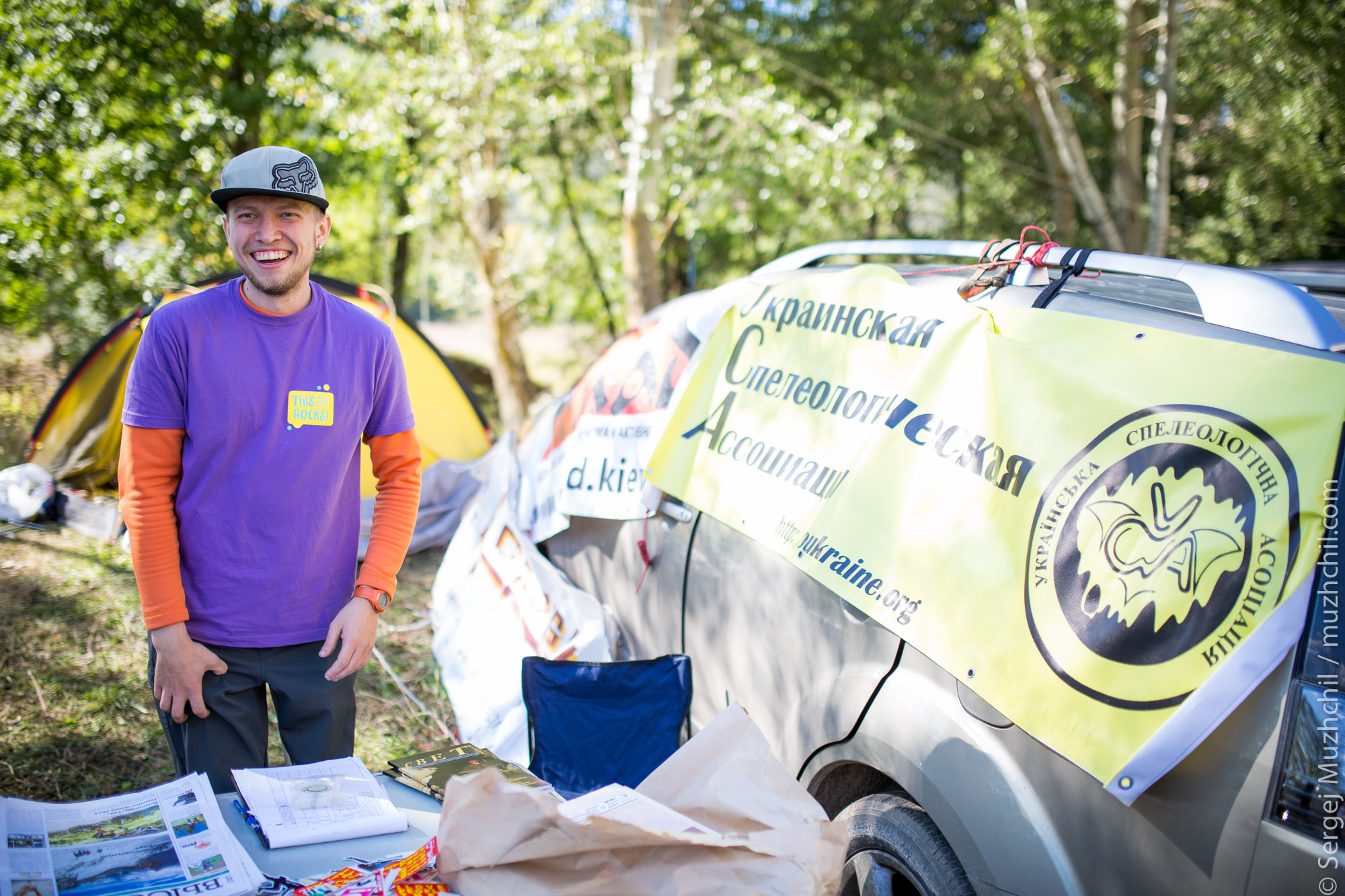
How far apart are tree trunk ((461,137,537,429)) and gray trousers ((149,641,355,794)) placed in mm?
8358

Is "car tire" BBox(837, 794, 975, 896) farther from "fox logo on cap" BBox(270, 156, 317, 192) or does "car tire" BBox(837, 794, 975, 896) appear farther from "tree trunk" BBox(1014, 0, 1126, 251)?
"tree trunk" BBox(1014, 0, 1126, 251)

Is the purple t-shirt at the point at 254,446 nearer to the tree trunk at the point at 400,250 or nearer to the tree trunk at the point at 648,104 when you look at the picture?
the tree trunk at the point at 648,104

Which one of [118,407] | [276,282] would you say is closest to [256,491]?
[276,282]

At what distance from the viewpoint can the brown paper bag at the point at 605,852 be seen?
142 cm

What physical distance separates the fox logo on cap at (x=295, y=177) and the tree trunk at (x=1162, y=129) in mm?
9434

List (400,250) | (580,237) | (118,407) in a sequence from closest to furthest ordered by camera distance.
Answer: (118,407) < (580,237) < (400,250)

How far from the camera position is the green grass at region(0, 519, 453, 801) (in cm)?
333

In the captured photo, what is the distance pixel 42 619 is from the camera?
14.8 feet

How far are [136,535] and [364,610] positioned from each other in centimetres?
54

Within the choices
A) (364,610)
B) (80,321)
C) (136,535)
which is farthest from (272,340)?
(80,321)

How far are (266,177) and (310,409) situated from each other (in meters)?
0.54

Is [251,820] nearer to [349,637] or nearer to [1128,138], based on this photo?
→ [349,637]

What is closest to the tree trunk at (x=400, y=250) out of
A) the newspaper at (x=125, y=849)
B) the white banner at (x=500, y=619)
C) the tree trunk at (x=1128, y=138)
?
the white banner at (x=500, y=619)

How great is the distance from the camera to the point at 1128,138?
1091cm
